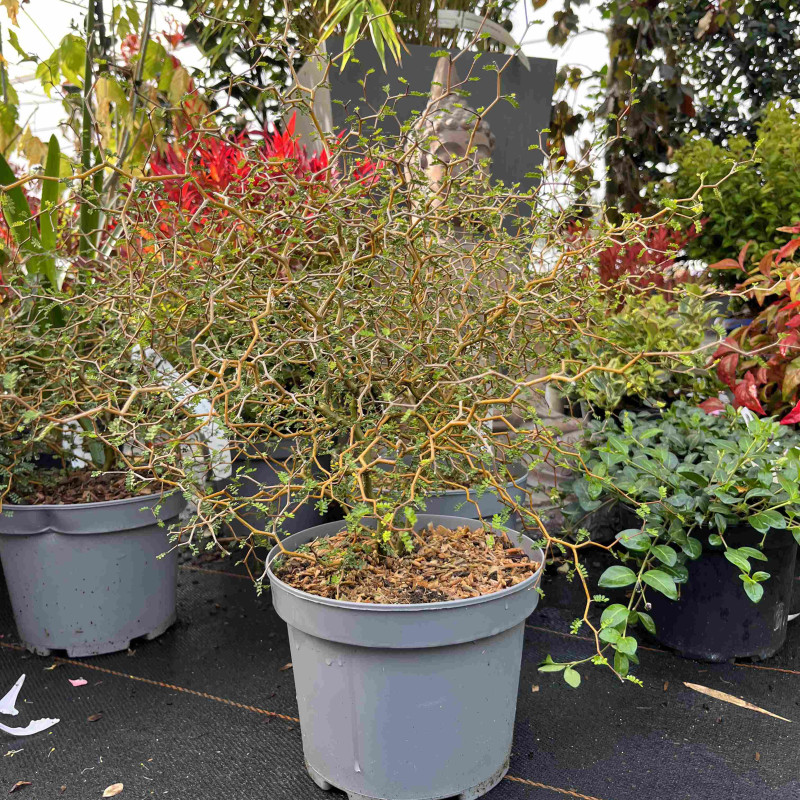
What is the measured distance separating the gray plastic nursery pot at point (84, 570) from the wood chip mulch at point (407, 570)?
0.53m

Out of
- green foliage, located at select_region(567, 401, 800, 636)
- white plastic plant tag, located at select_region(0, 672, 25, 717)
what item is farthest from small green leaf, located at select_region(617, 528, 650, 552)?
white plastic plant tag, located at select_region(0, 672, 25, 717)

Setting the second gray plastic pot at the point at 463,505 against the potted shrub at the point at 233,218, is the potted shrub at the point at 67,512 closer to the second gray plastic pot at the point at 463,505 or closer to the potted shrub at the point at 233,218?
the potted shrub at the point at 233,218

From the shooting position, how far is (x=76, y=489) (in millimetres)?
1810

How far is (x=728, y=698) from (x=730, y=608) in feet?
0.69

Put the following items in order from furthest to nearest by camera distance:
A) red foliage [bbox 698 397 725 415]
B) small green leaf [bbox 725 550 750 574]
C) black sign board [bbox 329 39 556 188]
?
black sign board [bbox 329 39 556 188] → red foliage [bbox 698 397 725 415] → small green leaf [bbox 725 550 750 574]

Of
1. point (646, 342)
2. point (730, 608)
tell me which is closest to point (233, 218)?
point (646, 342)

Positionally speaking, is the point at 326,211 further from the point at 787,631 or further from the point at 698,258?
the point at 698,258

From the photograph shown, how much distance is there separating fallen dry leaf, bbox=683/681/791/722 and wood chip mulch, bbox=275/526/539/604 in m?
0.58

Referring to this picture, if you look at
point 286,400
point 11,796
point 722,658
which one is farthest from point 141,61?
point 722,658

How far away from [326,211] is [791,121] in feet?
7.36

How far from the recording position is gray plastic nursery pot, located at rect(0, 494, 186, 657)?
164 centimetres

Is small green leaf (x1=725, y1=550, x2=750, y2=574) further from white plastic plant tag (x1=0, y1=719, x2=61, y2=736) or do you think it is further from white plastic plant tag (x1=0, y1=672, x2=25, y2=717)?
→ white plastic plant tag (x1=0, y1=672, x2=25, y2=717)

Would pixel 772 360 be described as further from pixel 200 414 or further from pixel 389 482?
pixel 200 414

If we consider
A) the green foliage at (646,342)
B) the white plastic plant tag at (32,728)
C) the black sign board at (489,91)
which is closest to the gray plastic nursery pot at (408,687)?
the white plastic plant tag at (32,728)
